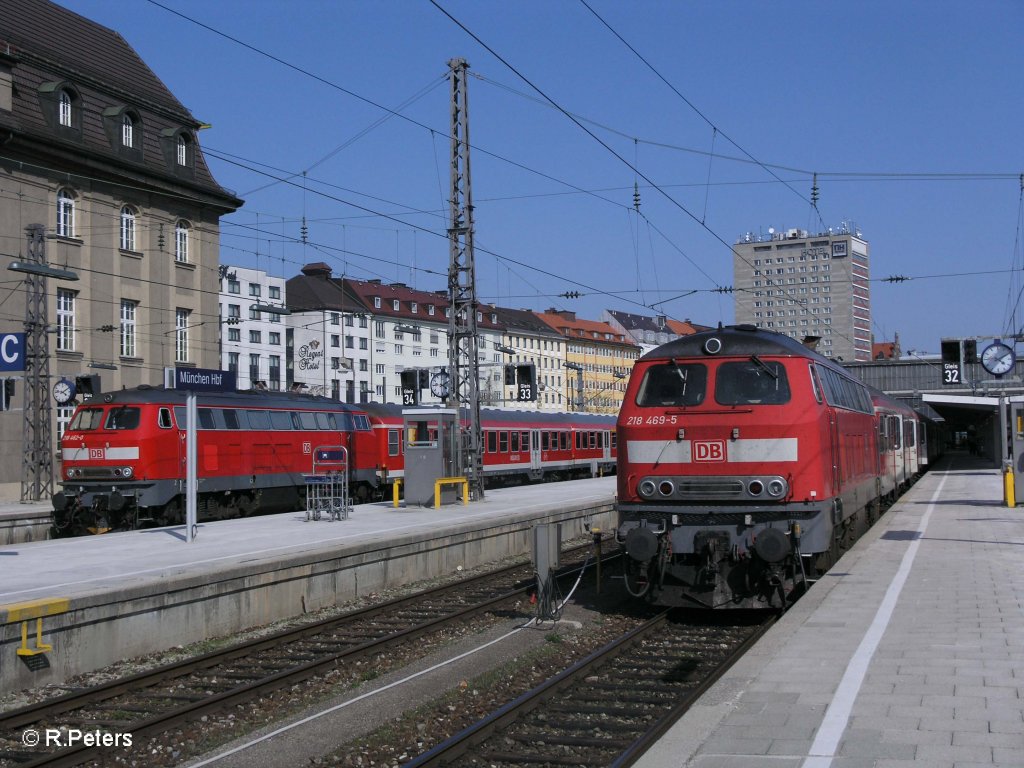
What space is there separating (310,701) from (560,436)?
3639 cm

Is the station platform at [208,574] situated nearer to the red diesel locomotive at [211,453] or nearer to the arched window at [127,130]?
the red diesel locomotive at [211,453]

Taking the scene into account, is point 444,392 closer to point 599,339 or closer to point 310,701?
point 310,701

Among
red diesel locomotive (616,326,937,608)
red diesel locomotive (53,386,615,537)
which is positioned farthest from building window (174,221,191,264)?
red diesel locomotive (616,326,937,608)

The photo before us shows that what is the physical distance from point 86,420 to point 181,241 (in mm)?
20341

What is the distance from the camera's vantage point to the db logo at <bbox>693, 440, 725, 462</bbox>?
12.6m

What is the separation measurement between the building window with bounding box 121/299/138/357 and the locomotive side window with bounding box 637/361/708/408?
102 feet

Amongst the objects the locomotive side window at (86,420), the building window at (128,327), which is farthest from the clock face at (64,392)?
the building window at (128,327)

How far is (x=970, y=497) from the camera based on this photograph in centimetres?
3062

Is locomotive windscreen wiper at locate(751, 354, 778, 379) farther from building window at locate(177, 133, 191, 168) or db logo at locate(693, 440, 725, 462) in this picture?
building window at locate(177, 133, 191, 168)

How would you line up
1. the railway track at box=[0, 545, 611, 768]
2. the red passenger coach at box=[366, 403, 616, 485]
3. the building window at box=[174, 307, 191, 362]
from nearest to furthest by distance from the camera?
the railway track at box=[0, 545, 611, 768] < the red passenger coach at box=[366, 403, 616, 485] < the building window at box=[174, 307, 191, 362]

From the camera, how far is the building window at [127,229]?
Answer: 131 ft

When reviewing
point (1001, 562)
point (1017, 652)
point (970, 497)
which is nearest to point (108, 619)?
point (1017, 652)

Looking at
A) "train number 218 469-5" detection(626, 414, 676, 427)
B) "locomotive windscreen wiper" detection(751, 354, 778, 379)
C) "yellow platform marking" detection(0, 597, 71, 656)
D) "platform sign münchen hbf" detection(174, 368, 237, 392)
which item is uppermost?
"platform sign münchen hbf" detection(174, 368, 237, 392)

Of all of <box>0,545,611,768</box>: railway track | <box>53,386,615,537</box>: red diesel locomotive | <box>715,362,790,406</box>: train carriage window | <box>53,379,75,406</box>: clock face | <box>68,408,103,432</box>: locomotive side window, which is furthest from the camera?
<box>53,379,75,406</box>: clock face
